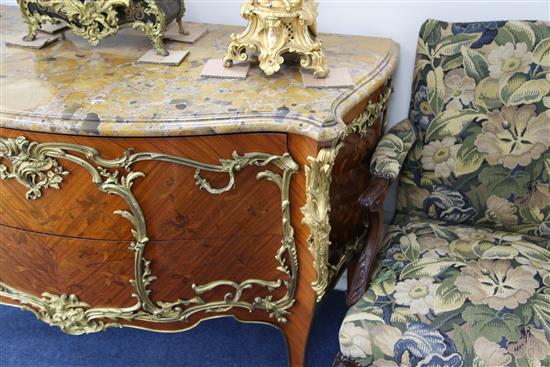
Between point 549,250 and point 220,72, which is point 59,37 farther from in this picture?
point 549,250

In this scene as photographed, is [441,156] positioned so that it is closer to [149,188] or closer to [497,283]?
[497,283]

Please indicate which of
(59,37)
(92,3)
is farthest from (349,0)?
(59,37)

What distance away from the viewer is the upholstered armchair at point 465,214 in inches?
45.6

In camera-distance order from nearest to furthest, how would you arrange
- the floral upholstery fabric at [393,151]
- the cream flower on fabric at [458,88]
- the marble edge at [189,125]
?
the marble edge at [189,125]
the floral upholstery fabric at [393,151]
the cream flower on fabric at [458,88]

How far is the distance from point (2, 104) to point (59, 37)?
468 millimetres

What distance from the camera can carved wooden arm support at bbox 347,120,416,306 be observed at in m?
1.27

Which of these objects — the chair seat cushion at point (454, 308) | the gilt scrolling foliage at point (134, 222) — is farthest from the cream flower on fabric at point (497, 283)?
the gilt scrolling foliage at point (134, 222)

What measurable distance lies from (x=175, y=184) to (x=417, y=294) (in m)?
0.63

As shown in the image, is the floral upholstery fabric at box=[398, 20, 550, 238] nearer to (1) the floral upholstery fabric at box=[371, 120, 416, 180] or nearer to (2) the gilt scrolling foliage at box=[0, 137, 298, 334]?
(1) the floral upholstery fabric at box=[371, 120, 416, 180]

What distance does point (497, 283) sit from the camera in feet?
4.14

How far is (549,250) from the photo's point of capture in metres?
1.41

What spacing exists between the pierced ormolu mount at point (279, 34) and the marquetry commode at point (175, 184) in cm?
6

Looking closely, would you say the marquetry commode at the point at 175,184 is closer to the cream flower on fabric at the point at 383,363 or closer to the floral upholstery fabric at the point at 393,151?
the floral upholstery fabric at the point at 393,151

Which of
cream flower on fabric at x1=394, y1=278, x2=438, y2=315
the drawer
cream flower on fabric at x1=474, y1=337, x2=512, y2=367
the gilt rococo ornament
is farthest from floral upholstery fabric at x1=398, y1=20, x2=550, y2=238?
the drawer
